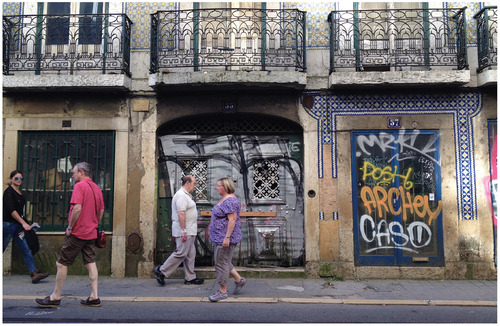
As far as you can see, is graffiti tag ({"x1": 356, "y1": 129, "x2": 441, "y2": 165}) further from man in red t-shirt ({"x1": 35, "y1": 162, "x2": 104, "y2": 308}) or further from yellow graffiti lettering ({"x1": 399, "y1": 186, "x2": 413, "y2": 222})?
man in red t-shirt ({"x1": 35, "y1": 162, "x2": 104, "y2": 308})

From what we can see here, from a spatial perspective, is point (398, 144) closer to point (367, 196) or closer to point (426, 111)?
point (426, 111)

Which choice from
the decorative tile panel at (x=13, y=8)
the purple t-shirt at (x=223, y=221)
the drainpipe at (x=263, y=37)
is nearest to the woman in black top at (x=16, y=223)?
the purple t-shirt at (x=223, y=221)

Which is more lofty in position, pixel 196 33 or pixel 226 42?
pixel 196 33

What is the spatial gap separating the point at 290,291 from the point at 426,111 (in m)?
4.10

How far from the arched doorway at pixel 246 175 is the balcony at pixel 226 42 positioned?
905 millimetres

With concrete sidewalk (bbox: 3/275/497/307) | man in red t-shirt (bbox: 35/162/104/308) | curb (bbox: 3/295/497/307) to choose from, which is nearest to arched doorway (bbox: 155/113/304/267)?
concrete sidewalk (bbox: 3/275/497/307)

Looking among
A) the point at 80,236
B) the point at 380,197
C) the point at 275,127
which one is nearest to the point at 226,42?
the point at 275,127

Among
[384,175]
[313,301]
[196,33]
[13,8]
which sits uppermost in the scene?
[13,8]

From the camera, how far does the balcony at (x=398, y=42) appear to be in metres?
7.91

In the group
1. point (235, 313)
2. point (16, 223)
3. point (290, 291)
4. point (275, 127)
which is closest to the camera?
point (235, 313)

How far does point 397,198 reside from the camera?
25.5 ft

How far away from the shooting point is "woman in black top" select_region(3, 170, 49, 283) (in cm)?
699

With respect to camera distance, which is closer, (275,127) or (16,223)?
(16,223)

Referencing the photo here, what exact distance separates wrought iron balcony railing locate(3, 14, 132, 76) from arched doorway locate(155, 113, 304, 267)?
176 cm
